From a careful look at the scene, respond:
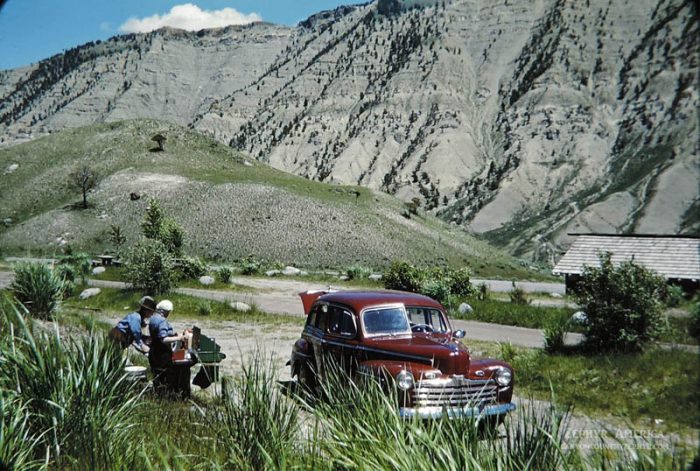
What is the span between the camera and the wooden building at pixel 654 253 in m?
8.44

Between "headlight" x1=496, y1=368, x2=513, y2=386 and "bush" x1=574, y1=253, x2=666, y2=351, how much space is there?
4.19 m

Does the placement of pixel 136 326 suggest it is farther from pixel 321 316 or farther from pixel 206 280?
pixel 206 280

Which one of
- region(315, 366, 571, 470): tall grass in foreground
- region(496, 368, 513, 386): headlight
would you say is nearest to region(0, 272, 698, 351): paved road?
region(496, 368, 513, 386): headlight

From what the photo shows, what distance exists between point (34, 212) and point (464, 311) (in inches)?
2452

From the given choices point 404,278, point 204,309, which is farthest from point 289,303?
point 404,278

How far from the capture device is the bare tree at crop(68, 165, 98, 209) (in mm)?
69312

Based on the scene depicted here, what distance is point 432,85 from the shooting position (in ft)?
496

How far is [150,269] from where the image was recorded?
2441cm

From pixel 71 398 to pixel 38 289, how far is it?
419 inches

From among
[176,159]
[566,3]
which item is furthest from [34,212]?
[566,3]

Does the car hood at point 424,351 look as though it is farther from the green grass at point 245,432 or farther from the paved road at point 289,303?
the green grass at point 245,432

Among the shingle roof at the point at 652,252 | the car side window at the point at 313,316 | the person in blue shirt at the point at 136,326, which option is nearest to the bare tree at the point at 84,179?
the person in blue shirt at the point at 136,326

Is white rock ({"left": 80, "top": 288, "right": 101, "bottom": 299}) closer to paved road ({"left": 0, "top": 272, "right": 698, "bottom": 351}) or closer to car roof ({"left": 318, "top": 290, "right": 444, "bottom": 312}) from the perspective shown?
paved road ({"left": 0, "top": 272, "right": 698, "bottom": 351})

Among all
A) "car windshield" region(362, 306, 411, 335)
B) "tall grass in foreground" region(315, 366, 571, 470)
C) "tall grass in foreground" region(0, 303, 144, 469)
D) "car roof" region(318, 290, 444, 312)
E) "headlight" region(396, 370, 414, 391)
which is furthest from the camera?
"car roof" region(318, 290, 444, 312)
